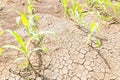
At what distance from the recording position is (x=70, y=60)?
1.96 m

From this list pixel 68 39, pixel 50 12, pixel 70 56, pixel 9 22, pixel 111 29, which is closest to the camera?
pixel 70 56

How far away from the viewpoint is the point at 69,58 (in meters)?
1.98

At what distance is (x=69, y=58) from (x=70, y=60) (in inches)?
1.0

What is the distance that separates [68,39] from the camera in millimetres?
2160

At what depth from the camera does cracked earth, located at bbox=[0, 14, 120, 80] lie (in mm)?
1843

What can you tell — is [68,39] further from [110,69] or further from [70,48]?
[110,69]

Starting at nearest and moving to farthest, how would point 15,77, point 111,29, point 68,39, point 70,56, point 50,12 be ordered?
point 15,77 < point 70,56 < point 68,39 < point 111,29 < point 50,12

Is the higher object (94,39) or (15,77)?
(94,39)

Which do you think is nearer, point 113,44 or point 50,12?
point 113,44

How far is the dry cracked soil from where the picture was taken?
1.84 m

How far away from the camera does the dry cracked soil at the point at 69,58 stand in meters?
1.84

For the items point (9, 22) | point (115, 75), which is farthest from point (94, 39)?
point (9, 22)

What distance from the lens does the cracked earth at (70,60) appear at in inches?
72.6

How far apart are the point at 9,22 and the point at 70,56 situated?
993 millimetres
